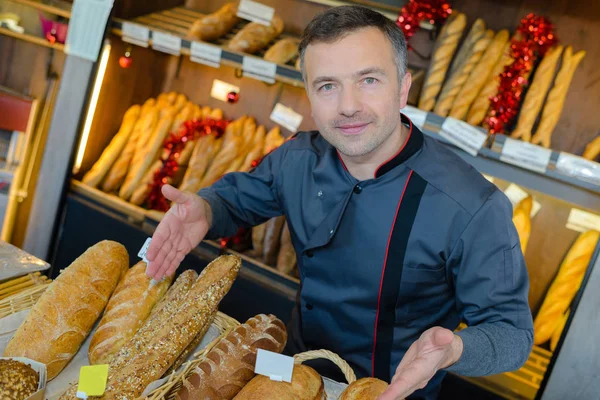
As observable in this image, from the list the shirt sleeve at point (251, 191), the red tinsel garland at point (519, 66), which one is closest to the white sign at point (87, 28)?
the shirt sleeve at point (251, 191)

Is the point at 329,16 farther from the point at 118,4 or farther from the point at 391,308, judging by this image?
the point at 118,4

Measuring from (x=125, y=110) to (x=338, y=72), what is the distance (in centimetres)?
206

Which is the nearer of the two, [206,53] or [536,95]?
[536,95]

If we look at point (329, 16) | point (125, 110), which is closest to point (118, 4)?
point (125, 110)

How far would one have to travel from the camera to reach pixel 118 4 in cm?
282

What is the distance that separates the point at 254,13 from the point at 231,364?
2.10 meters

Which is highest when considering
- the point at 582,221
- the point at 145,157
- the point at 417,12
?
the point at 417,12

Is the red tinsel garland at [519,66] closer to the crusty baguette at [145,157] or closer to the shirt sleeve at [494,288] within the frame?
the shirt sleeve at [494,288]

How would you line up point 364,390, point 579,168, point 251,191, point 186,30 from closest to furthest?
point 364,390 < point 251,191 < point 579,168 < point 186,30

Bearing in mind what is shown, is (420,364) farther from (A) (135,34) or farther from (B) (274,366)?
(A) (135,34)

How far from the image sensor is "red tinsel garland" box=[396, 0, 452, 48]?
7.90ft

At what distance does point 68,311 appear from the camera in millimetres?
1447

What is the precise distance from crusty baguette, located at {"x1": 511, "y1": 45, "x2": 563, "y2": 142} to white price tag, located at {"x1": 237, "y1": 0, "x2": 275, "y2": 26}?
1.33m

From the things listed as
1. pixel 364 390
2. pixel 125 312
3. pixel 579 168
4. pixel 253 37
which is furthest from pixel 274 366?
pixel 253 37
